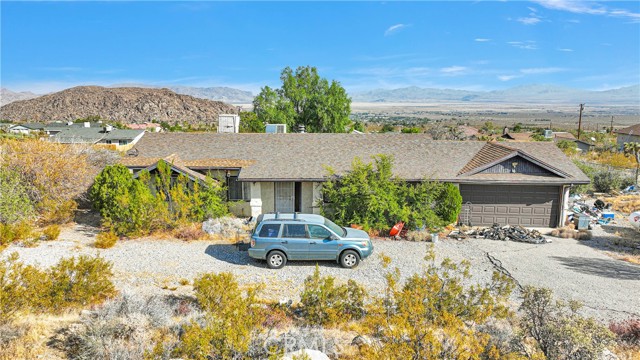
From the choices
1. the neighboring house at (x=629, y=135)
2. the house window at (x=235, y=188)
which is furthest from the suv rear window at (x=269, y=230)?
the neighboring house at (x=629, y=135)

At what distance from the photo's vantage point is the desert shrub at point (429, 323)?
6.73 m

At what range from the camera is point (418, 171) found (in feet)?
62.7

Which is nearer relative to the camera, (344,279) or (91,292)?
(91,292)

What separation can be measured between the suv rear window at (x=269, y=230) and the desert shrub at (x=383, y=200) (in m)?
4.69

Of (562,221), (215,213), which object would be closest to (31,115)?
(215,213)

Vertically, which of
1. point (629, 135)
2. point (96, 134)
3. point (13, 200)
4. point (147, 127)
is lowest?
point (13, 200)

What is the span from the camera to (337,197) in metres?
17.6

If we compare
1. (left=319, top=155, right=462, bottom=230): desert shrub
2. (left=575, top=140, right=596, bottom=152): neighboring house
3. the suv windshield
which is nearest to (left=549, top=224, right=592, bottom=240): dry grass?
(left=319, top=155, right=462, bottom=230): desert shrub

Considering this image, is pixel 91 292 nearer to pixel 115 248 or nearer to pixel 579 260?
pixel 115 248

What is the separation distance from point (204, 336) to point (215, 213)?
1165 centimetres

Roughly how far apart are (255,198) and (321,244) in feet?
22.5

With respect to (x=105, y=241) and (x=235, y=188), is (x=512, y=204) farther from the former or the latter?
(x=105, y=241)

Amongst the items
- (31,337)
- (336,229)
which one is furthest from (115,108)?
(31,337)

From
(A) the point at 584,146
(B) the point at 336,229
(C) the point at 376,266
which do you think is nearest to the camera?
(C) the point at 376,266
